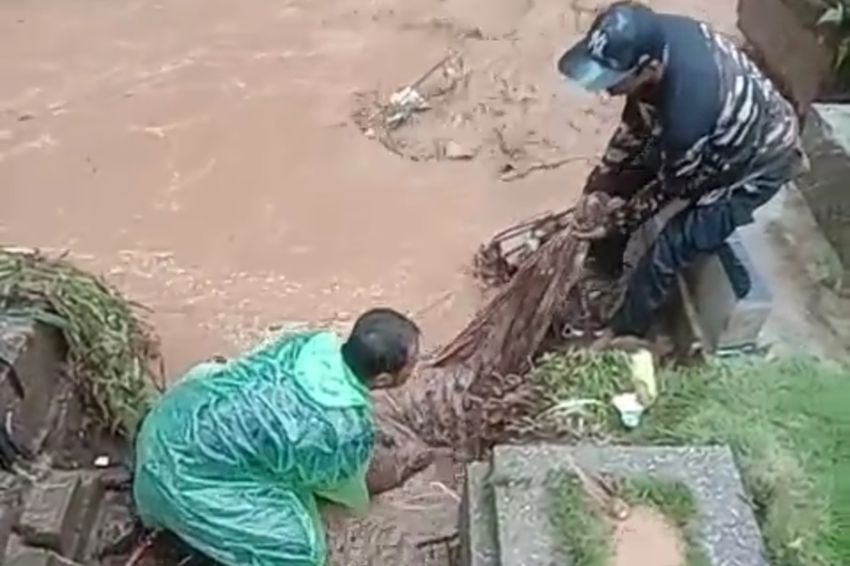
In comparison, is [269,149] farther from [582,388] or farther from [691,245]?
[582,388]

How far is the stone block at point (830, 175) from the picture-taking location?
5.11 metres

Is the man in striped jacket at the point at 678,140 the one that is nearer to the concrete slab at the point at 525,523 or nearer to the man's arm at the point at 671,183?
the man's arm at the point at 671,183

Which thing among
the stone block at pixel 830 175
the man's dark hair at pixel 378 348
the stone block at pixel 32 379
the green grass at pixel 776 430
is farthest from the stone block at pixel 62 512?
the stone block at pixel 830 175

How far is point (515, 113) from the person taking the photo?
7.11 meters

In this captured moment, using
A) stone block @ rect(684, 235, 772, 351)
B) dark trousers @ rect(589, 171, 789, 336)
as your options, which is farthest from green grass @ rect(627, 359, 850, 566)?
dark trousers @ rect(589, 171, 789, 336)

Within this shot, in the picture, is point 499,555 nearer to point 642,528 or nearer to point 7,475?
point 642,528

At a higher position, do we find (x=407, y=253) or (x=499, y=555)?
(x=499, y=555)

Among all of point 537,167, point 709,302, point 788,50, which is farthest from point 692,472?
point 788,50

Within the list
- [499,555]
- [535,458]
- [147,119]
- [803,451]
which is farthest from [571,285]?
[147,119]

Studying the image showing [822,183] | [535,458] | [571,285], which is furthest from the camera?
[822,183]

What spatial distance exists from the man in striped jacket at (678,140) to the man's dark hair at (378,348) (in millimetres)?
1242

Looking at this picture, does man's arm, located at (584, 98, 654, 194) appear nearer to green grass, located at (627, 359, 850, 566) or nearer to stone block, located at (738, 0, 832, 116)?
green grass, located at (627, 359, 850, 566)

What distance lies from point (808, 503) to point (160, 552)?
1884 mm

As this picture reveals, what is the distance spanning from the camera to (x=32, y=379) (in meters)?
4.27
